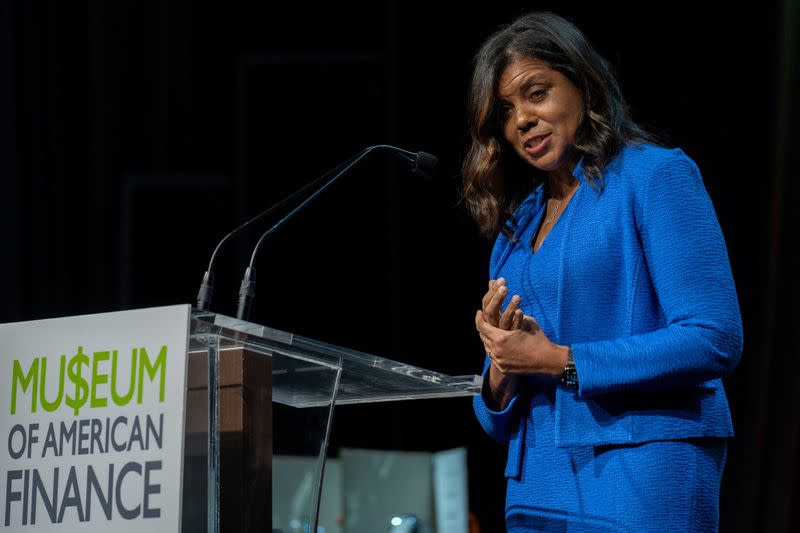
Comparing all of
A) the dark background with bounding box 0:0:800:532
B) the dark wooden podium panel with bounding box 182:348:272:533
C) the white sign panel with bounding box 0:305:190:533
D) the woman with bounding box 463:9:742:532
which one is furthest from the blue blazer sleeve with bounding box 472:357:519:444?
the dark background with bounding box 0:0:800:532

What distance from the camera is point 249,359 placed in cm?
134

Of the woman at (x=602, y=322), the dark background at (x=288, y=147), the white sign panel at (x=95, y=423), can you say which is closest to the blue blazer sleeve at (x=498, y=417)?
the woman at (x=602, y=322)

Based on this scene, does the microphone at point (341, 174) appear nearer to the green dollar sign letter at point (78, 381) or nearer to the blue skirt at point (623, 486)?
the green dollar sign letter at point (78, 381)

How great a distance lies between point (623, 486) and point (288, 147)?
2.63m

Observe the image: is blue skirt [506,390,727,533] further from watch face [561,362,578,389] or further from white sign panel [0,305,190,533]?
white sign panel [0,305,190,533]

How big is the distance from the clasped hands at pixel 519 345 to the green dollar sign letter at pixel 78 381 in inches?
21.1

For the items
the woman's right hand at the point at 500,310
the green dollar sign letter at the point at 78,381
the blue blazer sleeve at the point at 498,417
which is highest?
the woman's right hand at the point at 500,310

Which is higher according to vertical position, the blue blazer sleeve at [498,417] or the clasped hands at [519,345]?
the clasped hands at [519,345]

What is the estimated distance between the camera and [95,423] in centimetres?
127

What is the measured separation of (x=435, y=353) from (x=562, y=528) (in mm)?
2098

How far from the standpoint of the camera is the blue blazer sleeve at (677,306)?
134cm

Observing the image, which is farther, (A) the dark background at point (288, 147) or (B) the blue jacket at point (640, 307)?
(A) the dark background at point (288, 147)

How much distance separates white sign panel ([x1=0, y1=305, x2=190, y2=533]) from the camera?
1.22 m

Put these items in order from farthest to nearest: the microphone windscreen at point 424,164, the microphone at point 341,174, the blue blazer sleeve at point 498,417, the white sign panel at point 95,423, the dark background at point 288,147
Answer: the dark background at point 288,147, the microphone windscreen at point 424,164, the microphone at point 341,174, the blue blazer sleeve at point 498,417, the white sign panel at point 95,423
